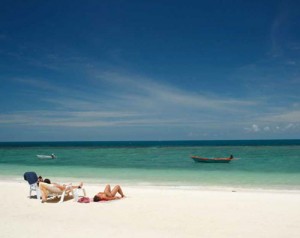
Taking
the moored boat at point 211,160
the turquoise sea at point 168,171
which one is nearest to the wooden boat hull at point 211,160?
the moored boat at point 211,160

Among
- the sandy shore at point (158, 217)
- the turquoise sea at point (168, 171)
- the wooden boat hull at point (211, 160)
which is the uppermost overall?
the sandy shore at point (158, 217)

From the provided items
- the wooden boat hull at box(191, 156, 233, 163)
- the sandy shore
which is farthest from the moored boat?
the sandy shore

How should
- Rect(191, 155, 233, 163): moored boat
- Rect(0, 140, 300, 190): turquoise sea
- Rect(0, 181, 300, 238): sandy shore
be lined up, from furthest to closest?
1. Rect(191, 155, 233, 163): moored boat
2. Rect(0, 140, 300, 190): turquoise sea
3. Rect(0, 181, 300, 238): sandy shore

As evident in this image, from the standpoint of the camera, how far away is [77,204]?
33.7ft

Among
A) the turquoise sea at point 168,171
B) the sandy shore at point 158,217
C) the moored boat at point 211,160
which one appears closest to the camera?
the sandy shore at point 158,217

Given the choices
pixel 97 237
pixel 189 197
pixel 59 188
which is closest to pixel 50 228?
pixel 97 237

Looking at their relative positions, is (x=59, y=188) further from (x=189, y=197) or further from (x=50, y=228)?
(x=189, y=197)

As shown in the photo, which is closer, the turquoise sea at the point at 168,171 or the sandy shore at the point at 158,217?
the sandy shore at the point at 158,217

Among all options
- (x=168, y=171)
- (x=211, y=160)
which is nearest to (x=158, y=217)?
(x=168, y=171)

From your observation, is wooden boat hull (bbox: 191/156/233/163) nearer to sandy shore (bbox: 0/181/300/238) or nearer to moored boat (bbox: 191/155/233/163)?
moored boat (bbox: 191/155/233/163)

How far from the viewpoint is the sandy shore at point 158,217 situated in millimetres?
7008

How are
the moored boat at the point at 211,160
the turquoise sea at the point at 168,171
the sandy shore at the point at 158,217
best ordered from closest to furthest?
the sandy shore at the point at 158,217 < the turquoise sea at the point at 168,171 < the moored boat at the point at 211,160

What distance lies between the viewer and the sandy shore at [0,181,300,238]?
23.0ft

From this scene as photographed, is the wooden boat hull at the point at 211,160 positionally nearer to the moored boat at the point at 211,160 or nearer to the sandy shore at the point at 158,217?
the moored boat at the point at 211,160
